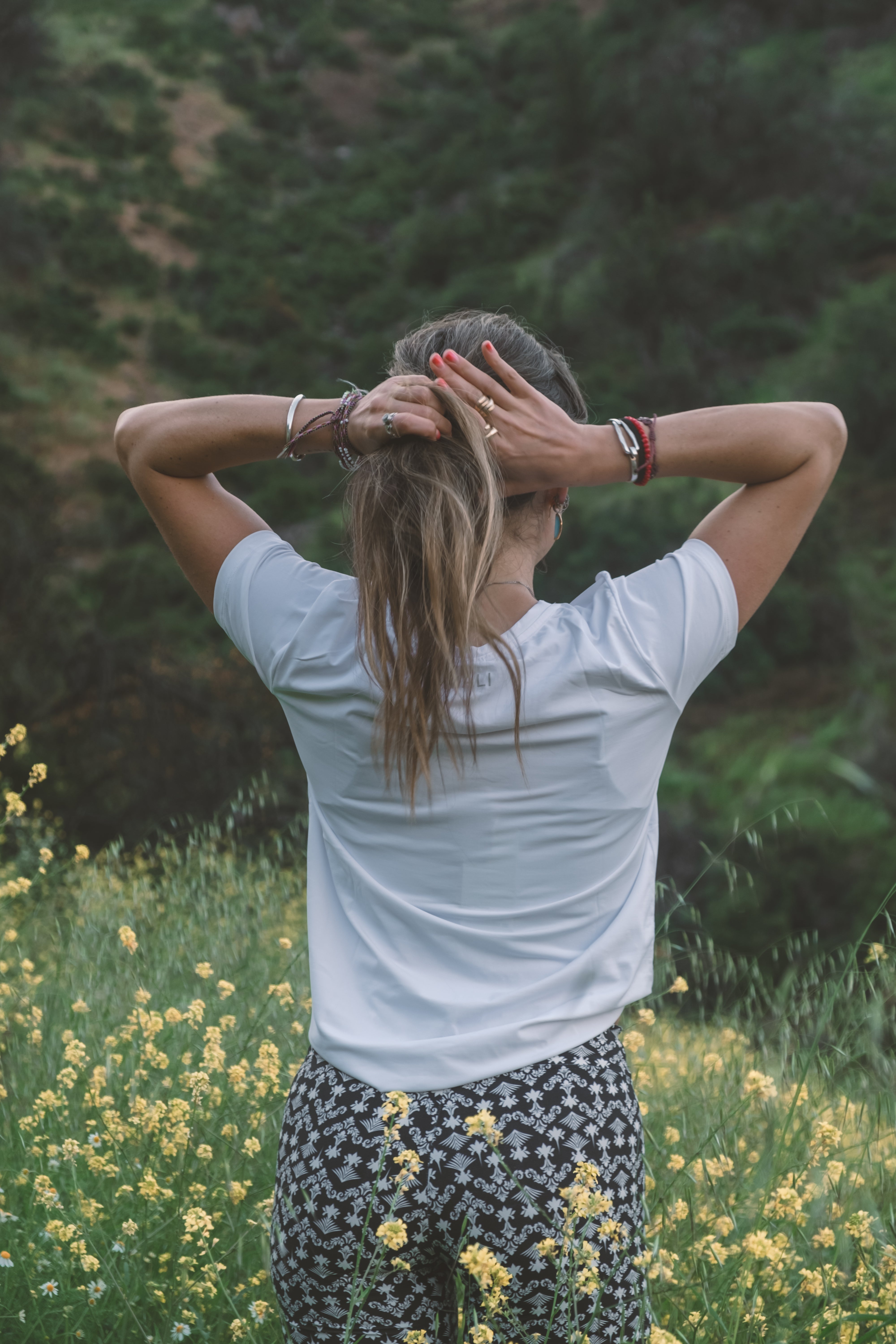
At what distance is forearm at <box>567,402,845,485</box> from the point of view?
1.30 metres

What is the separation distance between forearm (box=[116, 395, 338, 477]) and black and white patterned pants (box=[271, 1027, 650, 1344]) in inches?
30.5

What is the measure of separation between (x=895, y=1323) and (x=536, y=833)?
0.69m

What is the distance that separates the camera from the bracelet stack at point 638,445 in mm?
1276

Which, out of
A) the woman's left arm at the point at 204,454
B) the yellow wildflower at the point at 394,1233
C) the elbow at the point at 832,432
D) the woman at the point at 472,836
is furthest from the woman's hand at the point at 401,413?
the yellow wildflower at the point at 394,1233

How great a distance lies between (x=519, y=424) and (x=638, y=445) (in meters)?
0.16

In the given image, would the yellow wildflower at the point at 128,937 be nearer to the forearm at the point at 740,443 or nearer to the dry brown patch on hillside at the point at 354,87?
the forearm at the point at 740,443

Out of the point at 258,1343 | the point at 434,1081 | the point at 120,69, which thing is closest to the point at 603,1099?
the point at 434,1081

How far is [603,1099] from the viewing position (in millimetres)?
1115

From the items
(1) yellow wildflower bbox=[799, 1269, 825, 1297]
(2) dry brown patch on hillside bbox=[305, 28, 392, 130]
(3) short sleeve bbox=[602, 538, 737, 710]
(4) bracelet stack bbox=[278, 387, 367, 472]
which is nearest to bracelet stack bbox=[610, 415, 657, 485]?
(3) short sleeve bbox=[602, 538, 737, 710]

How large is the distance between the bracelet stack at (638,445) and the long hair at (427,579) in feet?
0.53

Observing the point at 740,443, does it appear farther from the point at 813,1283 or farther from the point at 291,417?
the point at 813,1283

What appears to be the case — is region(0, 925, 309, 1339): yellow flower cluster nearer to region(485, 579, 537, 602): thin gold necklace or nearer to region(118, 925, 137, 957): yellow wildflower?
region(118, 925, 137, 957): yellow wildflower

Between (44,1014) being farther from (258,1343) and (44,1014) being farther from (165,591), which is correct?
(165,591)

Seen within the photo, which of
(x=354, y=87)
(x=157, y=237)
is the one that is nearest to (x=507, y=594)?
(x=157, y=237)
